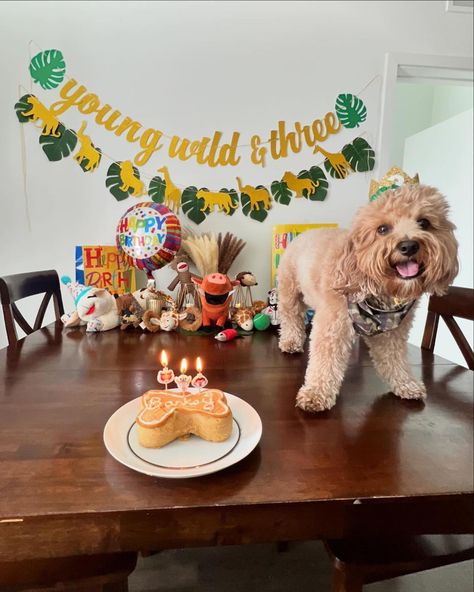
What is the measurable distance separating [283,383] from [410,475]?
399 millimetres

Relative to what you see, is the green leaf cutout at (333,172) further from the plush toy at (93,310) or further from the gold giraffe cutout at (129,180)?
the plush toy at (93,310)

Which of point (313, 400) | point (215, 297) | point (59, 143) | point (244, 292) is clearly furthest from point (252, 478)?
point (59, 143)

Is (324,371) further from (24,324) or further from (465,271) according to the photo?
(465,271)

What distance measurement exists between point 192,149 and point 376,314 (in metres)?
1.30

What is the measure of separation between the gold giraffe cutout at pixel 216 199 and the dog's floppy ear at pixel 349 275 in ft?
3.48

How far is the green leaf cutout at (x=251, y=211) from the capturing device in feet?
5.67

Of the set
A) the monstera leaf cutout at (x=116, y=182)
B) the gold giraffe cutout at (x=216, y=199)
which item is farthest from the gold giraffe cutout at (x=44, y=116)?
the gold giraffe cutout at (x=216, y=199)

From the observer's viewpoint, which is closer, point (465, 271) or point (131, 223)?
point (131, 223)

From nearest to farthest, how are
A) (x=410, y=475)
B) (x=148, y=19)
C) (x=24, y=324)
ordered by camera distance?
(x=410, y=475) < (x=24, y=324) < (x=148, y=19)

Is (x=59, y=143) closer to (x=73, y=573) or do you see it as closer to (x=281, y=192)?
(x=281, y=192)

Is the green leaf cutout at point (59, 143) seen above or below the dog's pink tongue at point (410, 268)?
above

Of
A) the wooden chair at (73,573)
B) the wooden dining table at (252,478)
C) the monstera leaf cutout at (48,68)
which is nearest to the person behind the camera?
the wooden dining table at (252,478)

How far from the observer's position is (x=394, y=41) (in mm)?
1684

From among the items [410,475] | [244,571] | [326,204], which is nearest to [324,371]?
[410,475]
